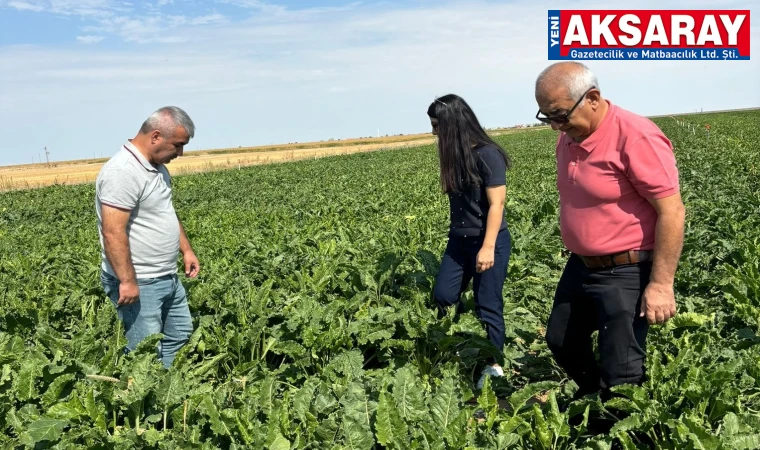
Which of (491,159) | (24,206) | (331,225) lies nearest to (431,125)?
(491,159)

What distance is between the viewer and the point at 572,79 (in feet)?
9.23

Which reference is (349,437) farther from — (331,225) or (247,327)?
(331,225)

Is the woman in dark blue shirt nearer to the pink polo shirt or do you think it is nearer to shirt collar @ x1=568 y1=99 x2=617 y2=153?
the pink polo shirt

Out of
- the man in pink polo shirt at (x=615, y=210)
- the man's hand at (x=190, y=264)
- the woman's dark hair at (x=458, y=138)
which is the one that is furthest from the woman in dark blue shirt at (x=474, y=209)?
the man's hand at (x=190, y=264)

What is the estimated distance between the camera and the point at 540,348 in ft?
16.2

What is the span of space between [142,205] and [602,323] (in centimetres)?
285

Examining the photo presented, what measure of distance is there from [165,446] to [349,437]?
0.97 meters

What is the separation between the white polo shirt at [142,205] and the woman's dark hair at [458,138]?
1.91m

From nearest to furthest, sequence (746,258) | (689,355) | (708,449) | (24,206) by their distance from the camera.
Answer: (708,449)
(689,355)
(746,258)
(24,206)

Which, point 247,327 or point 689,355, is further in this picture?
point 247,327

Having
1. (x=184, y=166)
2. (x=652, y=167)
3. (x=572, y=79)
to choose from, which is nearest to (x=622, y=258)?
(x=652, y=167)

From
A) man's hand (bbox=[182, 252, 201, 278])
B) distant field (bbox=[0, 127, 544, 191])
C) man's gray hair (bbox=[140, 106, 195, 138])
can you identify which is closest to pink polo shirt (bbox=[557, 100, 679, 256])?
man's gray hair (bbox=[140, 106, 195, 138])

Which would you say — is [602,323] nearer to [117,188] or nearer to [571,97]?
[571,97]

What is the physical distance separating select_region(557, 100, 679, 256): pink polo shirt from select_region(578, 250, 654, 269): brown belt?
0.03m
